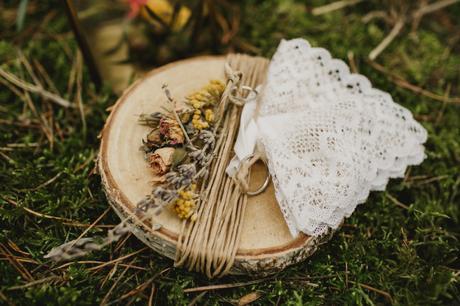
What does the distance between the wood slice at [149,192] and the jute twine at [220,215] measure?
4cm

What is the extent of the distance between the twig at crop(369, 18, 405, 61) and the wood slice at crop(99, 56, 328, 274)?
3.85 feet

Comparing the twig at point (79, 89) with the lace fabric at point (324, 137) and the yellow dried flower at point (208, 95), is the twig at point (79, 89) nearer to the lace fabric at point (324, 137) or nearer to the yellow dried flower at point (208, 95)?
the yellow dried flower at point (208, 95)

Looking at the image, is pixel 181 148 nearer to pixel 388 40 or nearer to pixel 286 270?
pixel 286 270

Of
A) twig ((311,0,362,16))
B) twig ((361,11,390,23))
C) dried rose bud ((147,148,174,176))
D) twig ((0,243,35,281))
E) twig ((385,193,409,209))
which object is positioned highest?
twig ((311,0,362,16))

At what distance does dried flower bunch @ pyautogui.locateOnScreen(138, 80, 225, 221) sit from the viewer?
1421 millimetres

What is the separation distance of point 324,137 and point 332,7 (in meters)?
1.40

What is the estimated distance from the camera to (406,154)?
1710 millimetres

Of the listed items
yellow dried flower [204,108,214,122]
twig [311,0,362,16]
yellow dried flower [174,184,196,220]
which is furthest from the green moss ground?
yellow dried flower [204,108,214,122]

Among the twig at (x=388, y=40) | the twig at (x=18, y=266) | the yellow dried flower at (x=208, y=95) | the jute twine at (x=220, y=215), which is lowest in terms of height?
the twig at (x=18, y=266)

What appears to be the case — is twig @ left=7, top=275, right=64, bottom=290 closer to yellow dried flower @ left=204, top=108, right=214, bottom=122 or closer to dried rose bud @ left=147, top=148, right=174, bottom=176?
dried rose bud @ left=147, top=148, right=174, bottom=176

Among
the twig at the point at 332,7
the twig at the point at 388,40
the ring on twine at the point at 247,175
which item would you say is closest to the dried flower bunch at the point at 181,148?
the ring on twine at the point at 247,175

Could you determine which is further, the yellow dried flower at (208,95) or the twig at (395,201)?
the twig at (395,201)

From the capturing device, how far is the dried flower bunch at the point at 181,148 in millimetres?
1421

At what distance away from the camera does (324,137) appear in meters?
1.55
